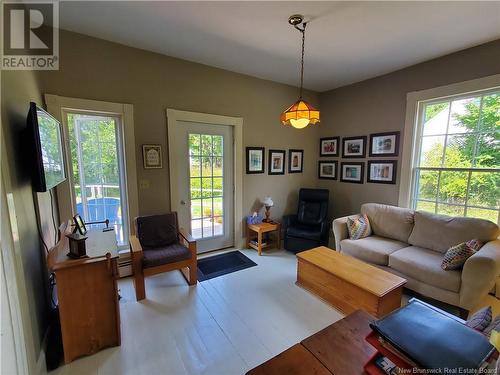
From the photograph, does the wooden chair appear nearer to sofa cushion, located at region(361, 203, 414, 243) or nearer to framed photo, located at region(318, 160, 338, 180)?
sofa cushion, located at region(361, 203, 414, 243)

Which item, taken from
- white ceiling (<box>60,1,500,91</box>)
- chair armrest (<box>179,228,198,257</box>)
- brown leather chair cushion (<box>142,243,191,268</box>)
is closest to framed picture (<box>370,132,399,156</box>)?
white ceiling (<box>60,1,500,91</box>)

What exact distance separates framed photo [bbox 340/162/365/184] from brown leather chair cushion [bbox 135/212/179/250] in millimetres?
2851

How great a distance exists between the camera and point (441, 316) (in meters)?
1.06

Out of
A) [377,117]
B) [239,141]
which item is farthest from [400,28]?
[239,141]

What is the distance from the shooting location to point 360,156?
3.68m

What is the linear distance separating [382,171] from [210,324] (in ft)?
10.1

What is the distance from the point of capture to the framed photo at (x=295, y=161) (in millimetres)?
4078

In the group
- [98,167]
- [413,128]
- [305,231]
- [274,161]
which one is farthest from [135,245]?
[413,128]

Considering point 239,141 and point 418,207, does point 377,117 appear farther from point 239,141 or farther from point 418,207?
point 239,141

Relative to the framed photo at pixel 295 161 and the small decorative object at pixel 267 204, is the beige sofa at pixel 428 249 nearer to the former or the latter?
the small decorative object at pixel 267 204

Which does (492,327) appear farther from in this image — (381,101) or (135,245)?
(381,101)

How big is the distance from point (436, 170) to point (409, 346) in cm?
282

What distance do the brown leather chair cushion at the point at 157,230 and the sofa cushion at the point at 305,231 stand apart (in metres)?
1.70

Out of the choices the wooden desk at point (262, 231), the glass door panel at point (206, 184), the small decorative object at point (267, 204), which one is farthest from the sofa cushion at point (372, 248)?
the glass door panel at point (206, 184)
